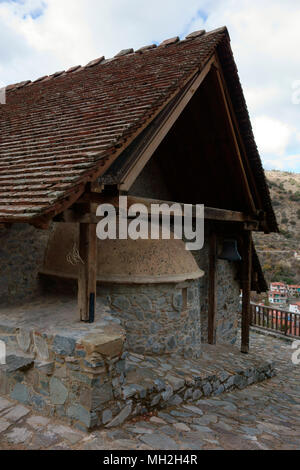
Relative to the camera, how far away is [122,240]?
586 cm

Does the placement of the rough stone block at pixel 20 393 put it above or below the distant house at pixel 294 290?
above

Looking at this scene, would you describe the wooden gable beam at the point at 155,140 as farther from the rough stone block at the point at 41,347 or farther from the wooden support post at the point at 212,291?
the wooden support post at the point at 212,291

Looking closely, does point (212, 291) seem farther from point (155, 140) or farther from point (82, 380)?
point (82, 380)

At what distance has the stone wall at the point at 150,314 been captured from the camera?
18.1ft

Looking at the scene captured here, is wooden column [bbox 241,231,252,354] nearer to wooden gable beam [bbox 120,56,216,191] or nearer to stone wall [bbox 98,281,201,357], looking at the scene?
stone wall [bbox 98,281,201,357]

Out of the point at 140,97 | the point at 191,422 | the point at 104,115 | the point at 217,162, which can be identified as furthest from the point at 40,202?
the point at 217,162

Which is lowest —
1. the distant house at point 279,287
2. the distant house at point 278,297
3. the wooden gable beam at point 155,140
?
the distant house at point 278,297

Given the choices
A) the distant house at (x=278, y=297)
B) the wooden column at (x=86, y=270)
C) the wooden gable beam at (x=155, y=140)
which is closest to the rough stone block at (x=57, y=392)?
the wooden column at (x=86, y=270)

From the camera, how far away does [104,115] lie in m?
5.21

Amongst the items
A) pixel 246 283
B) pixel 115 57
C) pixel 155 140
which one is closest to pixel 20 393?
pixel 155 140

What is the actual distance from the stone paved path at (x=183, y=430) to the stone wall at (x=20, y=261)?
2.05 m

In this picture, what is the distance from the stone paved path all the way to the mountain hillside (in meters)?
29.0
